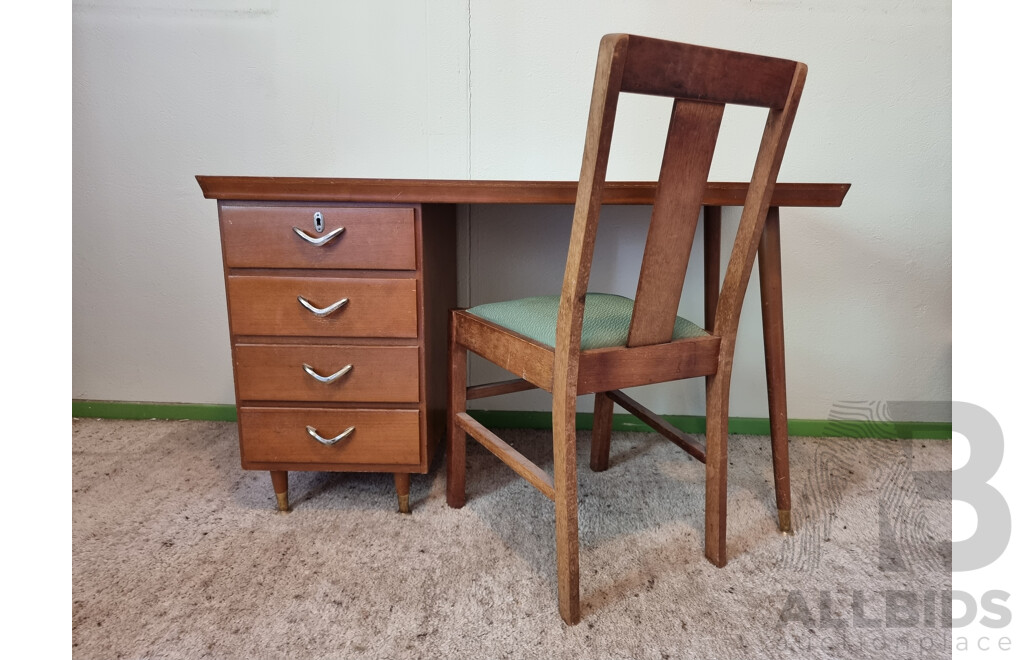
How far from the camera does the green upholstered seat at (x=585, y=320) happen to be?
994 millimetres

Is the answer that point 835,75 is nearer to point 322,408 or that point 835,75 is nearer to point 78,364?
point 322,408

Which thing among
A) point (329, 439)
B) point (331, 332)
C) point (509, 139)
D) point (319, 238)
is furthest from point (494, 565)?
point (509, 139)

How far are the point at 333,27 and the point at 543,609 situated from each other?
Answer: 5.57ft

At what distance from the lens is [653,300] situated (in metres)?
0.97

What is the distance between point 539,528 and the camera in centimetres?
126

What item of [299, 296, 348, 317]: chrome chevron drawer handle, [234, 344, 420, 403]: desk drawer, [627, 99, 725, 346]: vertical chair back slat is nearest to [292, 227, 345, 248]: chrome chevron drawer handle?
[299, 296, 348, 317]: chrome chevron drawer handle

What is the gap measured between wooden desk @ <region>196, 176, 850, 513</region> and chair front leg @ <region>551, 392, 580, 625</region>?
391 mm

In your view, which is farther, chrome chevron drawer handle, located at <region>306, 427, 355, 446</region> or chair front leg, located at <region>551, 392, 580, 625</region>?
chrome chevron drawer handle, located at <region>306, 427, 355, 446</region>

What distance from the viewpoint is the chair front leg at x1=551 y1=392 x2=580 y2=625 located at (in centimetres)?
93

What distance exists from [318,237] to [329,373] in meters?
0.30

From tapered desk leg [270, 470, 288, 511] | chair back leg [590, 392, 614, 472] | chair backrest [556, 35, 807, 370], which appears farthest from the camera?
chair back leg [590, 392, 614, 472]

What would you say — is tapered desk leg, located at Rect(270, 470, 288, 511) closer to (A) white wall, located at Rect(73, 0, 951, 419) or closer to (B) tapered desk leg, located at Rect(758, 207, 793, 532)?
(A) white wall, located at Rect(73, 0, 951, 419)

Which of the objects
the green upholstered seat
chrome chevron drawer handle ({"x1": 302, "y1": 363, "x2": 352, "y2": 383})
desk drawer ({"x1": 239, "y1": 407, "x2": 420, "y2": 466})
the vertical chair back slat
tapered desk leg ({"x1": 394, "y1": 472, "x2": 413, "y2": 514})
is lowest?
tapered desk leg ({"x1": 394, "y1": 472, "x2": 413, "y2": 514})

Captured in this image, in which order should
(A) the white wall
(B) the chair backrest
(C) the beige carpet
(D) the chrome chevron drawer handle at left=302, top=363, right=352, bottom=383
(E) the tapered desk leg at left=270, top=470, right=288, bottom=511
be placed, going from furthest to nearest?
(A) the white wall
(E) the tapered desk leg at left=270, top=470, right=288, bottom=511
(D) the chrome chevron drawer handle at left=302, top=363, right=352, bottom=383
(C) the beige carpet
(B) the chair backrest
